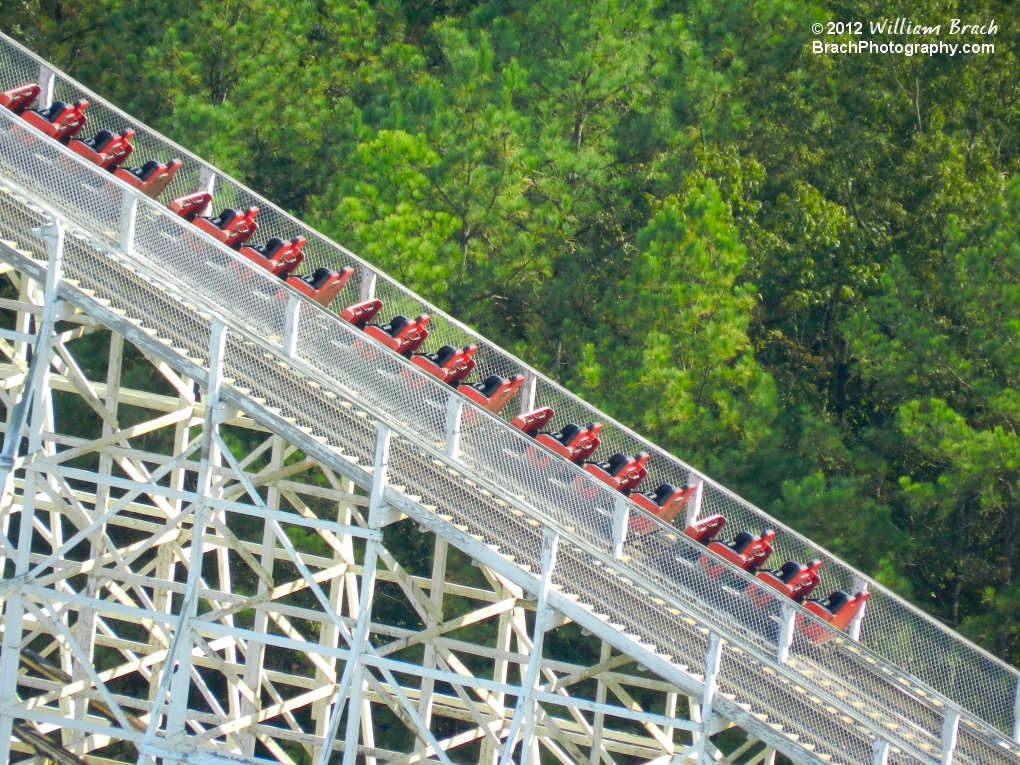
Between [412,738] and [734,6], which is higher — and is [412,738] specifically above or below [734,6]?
below

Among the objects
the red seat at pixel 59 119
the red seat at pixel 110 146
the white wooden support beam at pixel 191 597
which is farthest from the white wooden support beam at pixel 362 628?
the red seat at pixel 59 119

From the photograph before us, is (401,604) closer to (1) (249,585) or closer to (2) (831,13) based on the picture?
(1) (249,585)

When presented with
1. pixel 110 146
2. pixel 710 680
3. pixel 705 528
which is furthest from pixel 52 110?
pixel 710 680

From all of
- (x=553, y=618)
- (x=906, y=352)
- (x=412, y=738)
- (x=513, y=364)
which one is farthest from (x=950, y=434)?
(x=412, y=738)

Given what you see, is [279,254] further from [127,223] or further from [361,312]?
[127,223]

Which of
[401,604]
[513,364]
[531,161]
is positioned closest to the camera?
[513,364]

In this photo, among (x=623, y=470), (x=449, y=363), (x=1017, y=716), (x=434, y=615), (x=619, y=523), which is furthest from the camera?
(x=449, y=363)

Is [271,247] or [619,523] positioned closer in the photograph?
[619,523]

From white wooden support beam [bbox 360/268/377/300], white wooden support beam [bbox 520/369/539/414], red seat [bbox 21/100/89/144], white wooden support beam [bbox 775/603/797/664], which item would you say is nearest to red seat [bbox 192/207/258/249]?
white wooden support beam [bbox 360/268/377/300]
